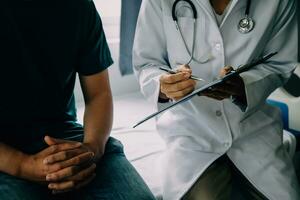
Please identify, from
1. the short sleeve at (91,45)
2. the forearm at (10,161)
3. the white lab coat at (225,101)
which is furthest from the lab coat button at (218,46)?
the forearm at (10,161)

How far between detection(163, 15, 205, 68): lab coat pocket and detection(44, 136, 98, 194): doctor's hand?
0.43m

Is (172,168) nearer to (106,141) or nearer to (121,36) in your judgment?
(106,141)

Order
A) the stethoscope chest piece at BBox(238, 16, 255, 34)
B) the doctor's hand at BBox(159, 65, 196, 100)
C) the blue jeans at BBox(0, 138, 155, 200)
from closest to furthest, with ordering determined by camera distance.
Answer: the blue jeans at BBox(0, 138, 155, 200) < the doctor's hand at BBox(159, 65, 196, 100) < the stethoscope chest piece at BBox(238, 16, 255, 34)

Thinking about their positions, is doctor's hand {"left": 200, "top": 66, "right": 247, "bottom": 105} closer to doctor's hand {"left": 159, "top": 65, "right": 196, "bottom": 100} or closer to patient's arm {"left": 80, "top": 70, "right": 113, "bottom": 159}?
doctor's hand {"left": 159, "top": 65, "right": 196, "bottom": 100}

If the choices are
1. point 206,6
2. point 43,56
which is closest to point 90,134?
point 43,56

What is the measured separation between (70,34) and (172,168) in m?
0.50

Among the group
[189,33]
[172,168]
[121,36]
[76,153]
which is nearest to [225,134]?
[172,168]

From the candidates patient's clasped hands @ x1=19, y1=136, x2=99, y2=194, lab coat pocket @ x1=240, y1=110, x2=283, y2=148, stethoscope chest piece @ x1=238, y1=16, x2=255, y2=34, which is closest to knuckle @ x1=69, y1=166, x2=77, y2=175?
patient's clasped hands @ x1=19, y1=136, x2=99, y2=194

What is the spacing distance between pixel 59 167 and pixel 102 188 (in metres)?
0.14

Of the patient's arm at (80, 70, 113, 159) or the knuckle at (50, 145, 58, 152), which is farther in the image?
the patient's arm at (80, 70, 113, 159)

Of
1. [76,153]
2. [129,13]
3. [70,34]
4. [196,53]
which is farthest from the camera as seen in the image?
[129,13]

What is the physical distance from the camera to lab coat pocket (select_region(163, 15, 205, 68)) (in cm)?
105

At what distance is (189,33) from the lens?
1054 millimetres

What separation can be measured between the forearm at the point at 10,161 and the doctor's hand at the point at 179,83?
1.44ft
